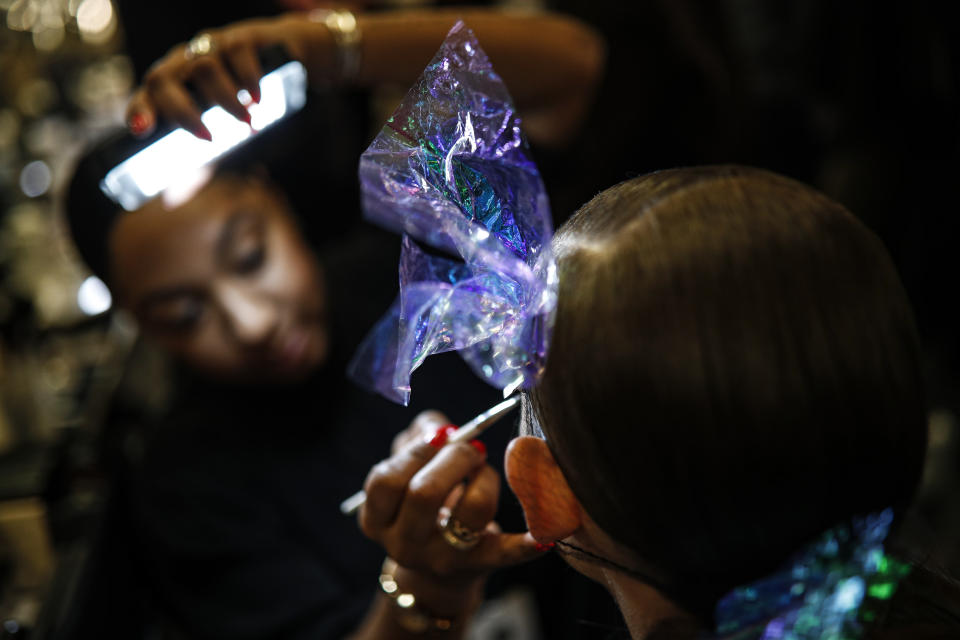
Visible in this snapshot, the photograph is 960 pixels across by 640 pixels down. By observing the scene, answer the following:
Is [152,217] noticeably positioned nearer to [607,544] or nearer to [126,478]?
[126,478]

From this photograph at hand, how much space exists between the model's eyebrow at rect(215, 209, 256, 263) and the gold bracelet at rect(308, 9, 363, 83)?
33 centimetres

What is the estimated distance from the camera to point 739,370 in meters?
0.52

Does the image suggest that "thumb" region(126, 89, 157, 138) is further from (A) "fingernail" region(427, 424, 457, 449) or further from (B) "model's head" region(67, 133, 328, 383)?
(A) "fingernail" region(427, 424, 457, 449)

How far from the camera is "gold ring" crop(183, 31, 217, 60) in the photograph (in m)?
0.95

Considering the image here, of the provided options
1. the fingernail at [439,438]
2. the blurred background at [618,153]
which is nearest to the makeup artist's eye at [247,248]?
the blurred background at [618,153]

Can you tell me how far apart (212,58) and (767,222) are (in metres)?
0.74

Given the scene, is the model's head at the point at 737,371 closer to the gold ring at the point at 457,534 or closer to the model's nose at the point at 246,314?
the gold ring at the point at 457,534

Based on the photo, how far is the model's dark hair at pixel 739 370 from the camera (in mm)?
519

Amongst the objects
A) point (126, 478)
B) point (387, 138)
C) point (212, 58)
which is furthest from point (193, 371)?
point (387, 138)

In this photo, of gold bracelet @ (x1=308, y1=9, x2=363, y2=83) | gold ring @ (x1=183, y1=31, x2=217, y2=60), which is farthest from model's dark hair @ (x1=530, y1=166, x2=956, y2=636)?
gold bracelet @ (x1=308, y1=9, x2=363, y2=83)

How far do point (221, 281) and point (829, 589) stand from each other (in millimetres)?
1089

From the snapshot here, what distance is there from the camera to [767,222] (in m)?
0.54

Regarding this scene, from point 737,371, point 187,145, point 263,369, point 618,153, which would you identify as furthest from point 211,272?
point 737,371

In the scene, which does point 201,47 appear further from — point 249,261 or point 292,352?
point 292,352
